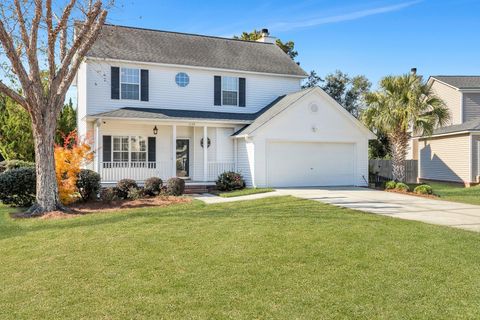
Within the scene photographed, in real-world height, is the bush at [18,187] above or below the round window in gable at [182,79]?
below

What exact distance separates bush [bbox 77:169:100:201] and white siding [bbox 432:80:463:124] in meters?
22.3

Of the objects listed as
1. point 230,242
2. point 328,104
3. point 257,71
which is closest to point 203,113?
point 257,71

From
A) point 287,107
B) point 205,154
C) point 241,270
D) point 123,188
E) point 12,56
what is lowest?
point 241,270

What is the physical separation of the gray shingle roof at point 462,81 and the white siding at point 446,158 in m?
3.85

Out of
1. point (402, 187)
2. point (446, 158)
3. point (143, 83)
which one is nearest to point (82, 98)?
point (143, 83)

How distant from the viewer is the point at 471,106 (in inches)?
1022

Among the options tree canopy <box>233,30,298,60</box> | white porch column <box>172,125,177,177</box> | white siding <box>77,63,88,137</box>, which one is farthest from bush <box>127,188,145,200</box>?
tree canopy <box>233,30,298,60</box>

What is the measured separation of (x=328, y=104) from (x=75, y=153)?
10.7 metres

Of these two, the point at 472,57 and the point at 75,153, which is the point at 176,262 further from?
the point at 472,57

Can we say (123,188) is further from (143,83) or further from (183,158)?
(143,83)

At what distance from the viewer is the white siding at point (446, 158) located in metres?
23.0

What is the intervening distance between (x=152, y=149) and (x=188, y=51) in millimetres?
5256

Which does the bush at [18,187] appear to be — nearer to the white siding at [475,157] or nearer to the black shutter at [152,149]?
the black shutter at [152,149]

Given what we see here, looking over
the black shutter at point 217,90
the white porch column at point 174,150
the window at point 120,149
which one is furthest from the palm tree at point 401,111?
the window at point 120,149
